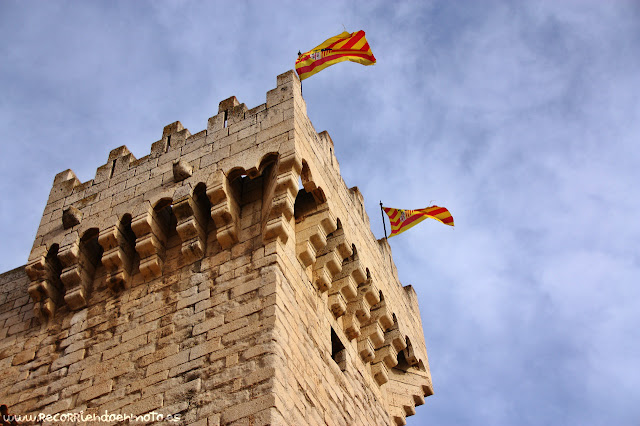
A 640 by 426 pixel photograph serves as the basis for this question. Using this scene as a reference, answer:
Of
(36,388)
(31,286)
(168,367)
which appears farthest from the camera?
(31,286)

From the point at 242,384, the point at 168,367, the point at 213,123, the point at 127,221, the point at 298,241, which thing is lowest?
the point at 242,384

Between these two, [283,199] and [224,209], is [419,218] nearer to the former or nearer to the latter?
[283,199]

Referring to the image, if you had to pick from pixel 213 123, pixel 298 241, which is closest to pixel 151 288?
pixel 298 241

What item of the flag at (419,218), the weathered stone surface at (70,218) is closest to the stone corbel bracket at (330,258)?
the weathered stone surface at (70,218)

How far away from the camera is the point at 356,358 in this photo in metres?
9.52

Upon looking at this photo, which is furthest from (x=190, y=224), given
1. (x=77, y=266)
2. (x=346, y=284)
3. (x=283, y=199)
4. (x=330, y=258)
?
(x=346, y=284)

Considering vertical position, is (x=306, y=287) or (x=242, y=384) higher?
(x=306, y=287)

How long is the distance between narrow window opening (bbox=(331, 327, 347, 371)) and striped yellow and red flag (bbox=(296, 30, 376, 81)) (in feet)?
Result: 13.8

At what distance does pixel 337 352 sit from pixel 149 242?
2.54 m

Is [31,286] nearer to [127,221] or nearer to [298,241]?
[127,221]

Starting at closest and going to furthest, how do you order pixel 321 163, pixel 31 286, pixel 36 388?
pixel 36 388 < pixel 31 286 < pixel 321 163

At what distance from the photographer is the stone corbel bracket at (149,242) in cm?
848

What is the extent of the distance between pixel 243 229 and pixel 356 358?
2361 millimetres

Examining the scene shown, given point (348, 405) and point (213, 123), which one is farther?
point (213, 123)
